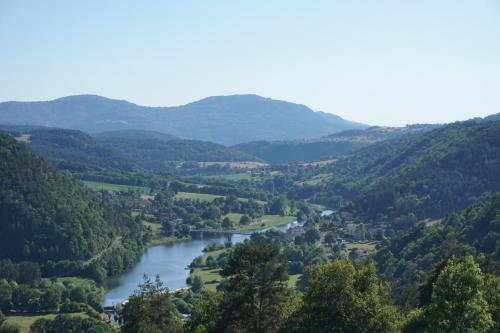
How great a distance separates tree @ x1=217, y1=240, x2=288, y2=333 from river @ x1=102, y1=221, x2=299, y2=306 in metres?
53.8

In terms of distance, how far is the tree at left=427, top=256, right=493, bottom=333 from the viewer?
24.3m

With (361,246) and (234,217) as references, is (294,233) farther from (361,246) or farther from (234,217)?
(234,217)

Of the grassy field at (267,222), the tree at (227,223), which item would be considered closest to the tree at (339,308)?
the grassy field at (267,222)

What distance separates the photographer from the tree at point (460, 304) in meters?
24.3

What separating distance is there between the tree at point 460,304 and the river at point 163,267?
199 ft

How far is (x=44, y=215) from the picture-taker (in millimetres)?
113438

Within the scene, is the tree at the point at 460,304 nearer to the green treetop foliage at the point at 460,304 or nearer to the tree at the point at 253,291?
the green treetop foliage at the point at 460,304

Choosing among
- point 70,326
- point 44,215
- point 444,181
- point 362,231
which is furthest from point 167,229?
point 70,326

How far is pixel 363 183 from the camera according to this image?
182000 millimetres

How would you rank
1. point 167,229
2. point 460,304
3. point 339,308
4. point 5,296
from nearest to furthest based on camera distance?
point 460,304 → point 339,308 → point 5,296 → point 167,229

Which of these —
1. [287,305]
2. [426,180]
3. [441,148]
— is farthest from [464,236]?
[441,148]

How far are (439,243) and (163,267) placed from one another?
43.1 meters

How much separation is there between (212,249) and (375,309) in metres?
88.2

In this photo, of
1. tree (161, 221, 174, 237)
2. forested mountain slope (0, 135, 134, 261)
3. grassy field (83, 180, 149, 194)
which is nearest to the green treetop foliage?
forested mountain slope (0, 135, 134, 261)
